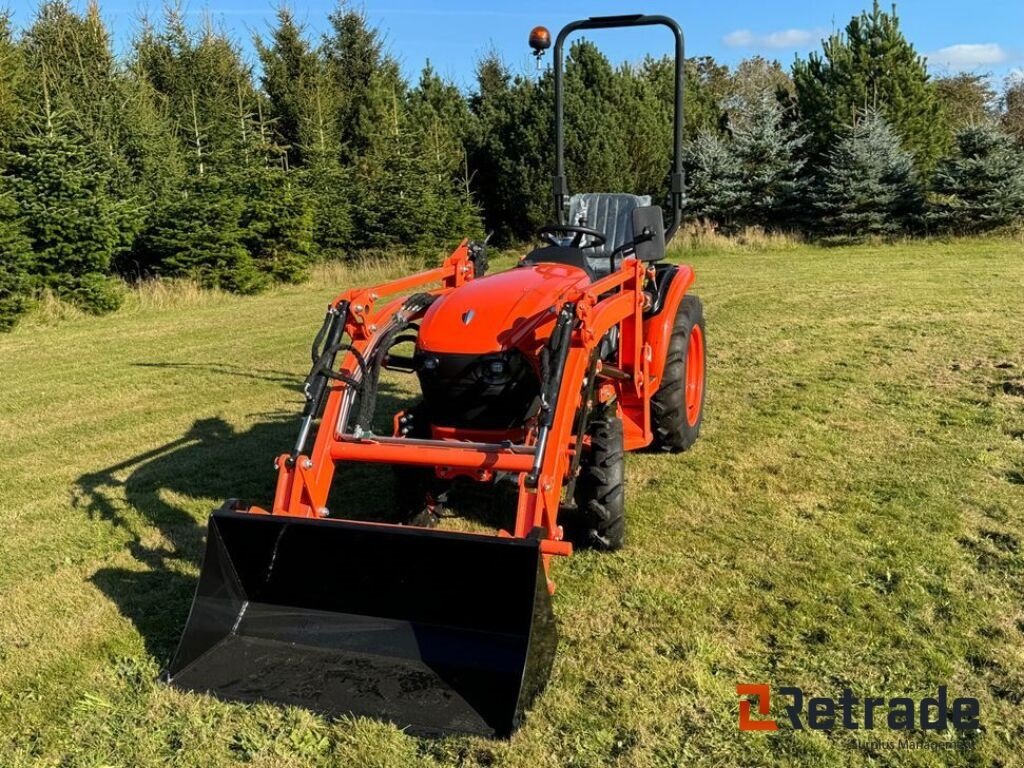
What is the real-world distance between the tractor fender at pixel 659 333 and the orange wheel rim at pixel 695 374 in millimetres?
725

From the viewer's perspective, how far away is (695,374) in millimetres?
5582

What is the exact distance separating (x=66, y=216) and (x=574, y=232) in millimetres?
9857

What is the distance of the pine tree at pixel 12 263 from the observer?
1131cm

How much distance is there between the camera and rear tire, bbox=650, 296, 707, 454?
477 centimetres

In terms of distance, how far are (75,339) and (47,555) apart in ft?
24.8

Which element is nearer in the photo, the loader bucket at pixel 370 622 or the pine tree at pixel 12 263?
the loader bucket at pixel 370 622

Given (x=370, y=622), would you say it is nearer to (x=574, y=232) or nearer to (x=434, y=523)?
(x=434, y=523)

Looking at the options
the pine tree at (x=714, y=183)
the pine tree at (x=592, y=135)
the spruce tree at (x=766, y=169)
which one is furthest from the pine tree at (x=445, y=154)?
the spruce tree at (x=766, y=169)

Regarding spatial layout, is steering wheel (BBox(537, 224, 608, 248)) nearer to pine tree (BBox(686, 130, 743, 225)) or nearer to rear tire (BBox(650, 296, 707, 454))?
rear tire (BBox(650, 296, 707, 454))

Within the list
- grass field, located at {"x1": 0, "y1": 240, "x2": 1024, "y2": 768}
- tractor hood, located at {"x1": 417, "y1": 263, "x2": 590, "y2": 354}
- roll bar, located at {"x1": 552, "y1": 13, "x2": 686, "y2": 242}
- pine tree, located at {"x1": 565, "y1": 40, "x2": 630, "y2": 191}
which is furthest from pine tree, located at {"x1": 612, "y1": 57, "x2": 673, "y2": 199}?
tractor hood, located at {"x1": 417, "y1": 263, "x2": 590, "y2": 354}

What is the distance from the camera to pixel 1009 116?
93.6ft

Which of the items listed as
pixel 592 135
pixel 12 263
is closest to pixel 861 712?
pixel 12 263

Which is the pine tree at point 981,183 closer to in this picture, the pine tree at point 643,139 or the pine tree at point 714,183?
the pine tree at point 714,183

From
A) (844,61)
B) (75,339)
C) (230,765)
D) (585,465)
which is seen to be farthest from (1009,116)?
(230,765)
